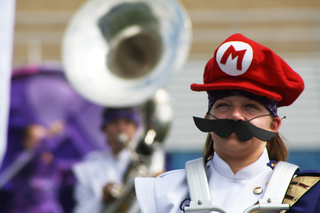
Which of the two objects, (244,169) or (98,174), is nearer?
(244,169)

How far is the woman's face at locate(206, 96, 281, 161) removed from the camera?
152 centimetres

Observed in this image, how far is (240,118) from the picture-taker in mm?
1503

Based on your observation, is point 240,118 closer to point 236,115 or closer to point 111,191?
point 236,115

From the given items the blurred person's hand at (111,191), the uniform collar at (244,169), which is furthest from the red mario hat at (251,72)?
the blurred person's hand at (111,191)

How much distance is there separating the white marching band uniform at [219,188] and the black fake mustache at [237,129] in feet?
0.38

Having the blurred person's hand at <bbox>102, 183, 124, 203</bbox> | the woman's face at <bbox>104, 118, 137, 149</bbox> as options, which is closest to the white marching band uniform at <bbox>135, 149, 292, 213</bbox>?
the blurred person's hand at <bbox>102, 183, 124, 203</bbox>

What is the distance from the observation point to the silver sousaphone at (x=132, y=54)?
408 cm

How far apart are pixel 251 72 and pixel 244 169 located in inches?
12.4

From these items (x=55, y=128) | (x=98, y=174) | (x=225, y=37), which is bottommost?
(x=55, y=128)

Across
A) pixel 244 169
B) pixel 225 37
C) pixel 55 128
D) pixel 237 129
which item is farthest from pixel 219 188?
pixel 225 37

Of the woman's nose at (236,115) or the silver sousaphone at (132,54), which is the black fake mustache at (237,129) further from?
the silver sousaphone at (132,54)

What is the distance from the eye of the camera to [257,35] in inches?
333

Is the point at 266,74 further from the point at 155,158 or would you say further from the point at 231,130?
the point at 155,158

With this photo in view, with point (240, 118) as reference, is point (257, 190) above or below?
below
